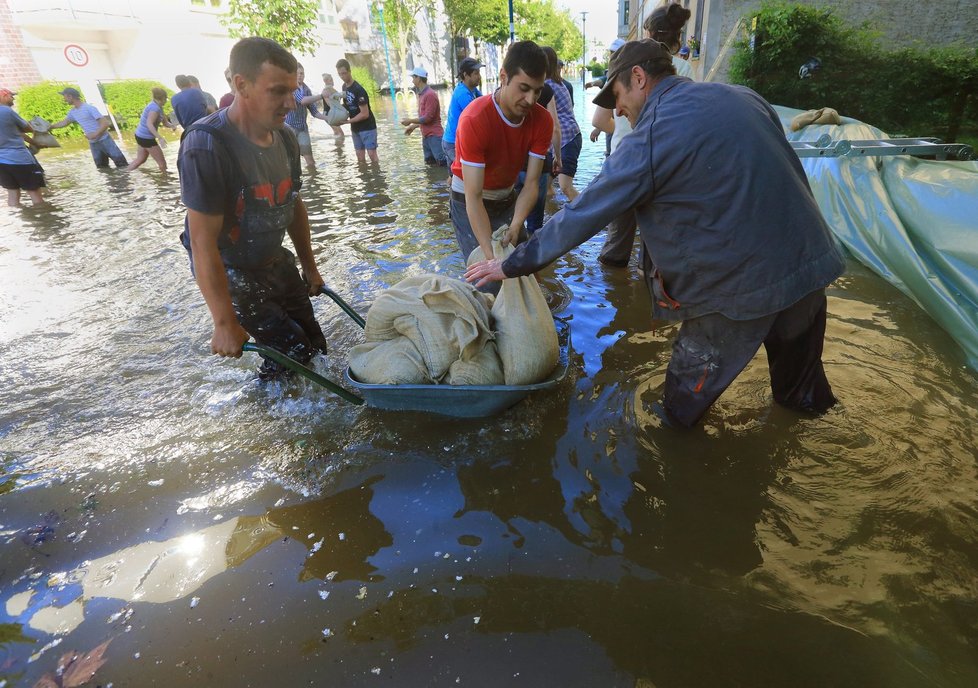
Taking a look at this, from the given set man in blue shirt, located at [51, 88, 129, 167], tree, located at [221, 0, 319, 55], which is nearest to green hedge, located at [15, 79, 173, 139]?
man in blue shirt, located at [51, 88, 129, 167]

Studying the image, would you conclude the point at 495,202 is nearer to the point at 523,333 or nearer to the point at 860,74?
the point at 523,333

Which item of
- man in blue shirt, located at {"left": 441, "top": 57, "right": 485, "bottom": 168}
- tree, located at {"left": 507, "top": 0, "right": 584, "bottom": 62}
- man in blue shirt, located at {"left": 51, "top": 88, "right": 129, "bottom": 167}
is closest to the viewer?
man in blue shirt, located at {"left": 441, "top": 57, "right": 485, "bottom": 168}

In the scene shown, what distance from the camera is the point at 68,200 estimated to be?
8.55 metres

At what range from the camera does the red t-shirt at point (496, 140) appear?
2.88 meters

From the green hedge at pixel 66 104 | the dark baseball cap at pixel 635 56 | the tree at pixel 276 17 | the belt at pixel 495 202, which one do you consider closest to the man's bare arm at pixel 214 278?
the belt at pixel 495 202

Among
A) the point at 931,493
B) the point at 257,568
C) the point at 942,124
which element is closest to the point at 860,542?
the point at 931,493

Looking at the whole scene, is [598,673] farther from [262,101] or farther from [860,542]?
[262,101]

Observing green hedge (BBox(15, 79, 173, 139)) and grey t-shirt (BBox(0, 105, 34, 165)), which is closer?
grey t-shirt (BBox(0, 105, 34, 165))

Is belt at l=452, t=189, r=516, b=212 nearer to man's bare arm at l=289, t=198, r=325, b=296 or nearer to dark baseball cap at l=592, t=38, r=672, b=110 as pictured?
man's bare arm at l=289, t=198, r=325, b=296

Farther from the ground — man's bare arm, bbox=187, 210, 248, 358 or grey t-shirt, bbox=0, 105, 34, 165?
grey t-shirt, bbox=0, 105, 34, 165

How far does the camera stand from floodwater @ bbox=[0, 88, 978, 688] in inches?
64.7

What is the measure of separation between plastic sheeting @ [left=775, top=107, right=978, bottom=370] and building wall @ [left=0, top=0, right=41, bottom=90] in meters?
22.3

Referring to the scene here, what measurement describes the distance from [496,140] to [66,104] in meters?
19.0

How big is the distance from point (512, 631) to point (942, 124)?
28.7 feet
